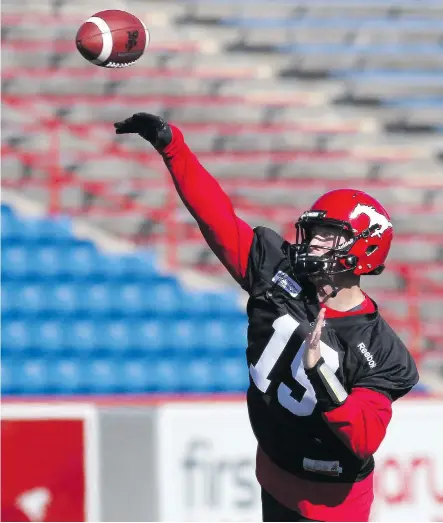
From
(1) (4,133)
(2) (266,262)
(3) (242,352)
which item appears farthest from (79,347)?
(2) (266,262)

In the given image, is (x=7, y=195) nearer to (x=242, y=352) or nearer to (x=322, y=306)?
(x=242, y=352)

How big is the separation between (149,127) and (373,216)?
2.14ft

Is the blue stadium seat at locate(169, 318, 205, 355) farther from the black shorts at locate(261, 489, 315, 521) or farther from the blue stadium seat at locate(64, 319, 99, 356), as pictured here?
the black shorts at locate(261, 489, 315, 521)

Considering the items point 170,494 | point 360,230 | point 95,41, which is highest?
point 95,41

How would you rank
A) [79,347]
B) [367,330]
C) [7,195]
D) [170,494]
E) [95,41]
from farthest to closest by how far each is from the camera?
1. [7,195]
2. [79,347]
3. [170,494]
4. [95,41]
5. [367,330]

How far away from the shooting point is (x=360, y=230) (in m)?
2.87

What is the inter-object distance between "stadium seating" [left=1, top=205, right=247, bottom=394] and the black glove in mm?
3785

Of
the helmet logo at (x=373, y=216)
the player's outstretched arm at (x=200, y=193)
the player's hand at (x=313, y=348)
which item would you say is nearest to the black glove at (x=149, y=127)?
the player's outstretched arm at (x=200, y=193)

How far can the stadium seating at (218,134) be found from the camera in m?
7.00

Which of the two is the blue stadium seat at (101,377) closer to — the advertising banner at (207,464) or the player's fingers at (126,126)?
the advertising banner at (207,464)

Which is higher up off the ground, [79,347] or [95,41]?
[95,41]

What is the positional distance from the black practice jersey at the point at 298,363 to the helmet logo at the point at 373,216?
22 cm

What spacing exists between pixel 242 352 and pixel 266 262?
3.87 metres

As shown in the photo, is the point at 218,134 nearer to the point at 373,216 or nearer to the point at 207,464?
the point at 207,464
